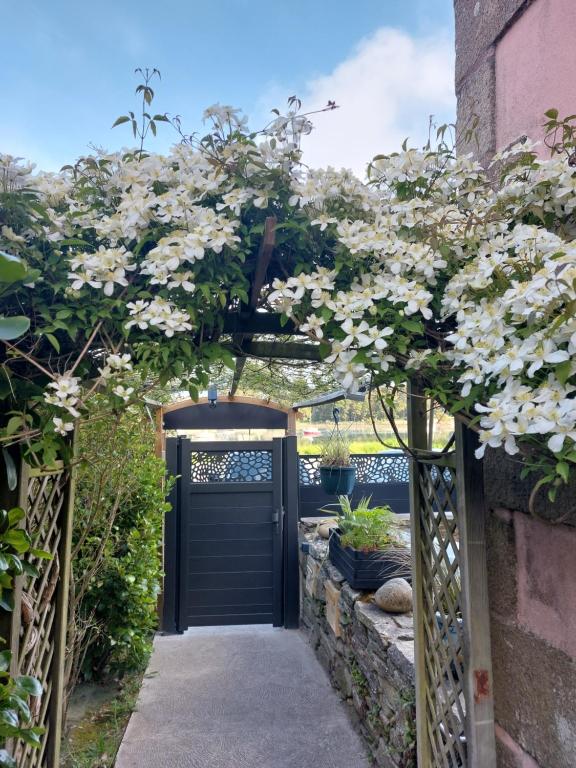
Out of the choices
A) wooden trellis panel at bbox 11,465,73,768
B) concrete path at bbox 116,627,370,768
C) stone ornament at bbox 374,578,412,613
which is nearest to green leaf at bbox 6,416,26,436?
wooden trellis panel at bbox 11,465,73,768

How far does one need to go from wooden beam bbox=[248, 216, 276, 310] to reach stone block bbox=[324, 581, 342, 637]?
2.41 m

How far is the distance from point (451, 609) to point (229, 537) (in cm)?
318

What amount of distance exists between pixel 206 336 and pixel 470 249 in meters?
0.66

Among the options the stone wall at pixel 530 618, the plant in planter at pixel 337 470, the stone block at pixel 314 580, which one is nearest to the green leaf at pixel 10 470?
the stone wall at pixel 530 618

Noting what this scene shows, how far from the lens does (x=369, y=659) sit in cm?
254

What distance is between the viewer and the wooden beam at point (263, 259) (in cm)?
109

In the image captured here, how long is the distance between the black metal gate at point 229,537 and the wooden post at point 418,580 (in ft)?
9.39

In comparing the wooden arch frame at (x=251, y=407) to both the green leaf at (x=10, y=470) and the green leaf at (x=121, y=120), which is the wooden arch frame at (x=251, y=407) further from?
the green leaf at (x=121, y=120)

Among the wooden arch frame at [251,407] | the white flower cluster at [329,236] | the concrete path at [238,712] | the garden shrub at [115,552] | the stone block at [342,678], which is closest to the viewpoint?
the white flower cluster at [329,236]

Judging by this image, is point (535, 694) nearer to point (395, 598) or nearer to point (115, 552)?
point (395, 598)

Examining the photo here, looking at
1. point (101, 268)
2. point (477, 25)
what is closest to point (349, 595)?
point (101, 268)

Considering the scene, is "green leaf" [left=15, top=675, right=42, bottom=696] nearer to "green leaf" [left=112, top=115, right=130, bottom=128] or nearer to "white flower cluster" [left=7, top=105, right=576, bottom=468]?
"white flower cluster" [left=7, top=105, right=576, bottom=468]

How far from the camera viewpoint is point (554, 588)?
115 cm

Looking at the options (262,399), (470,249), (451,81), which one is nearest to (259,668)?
(262,399)
